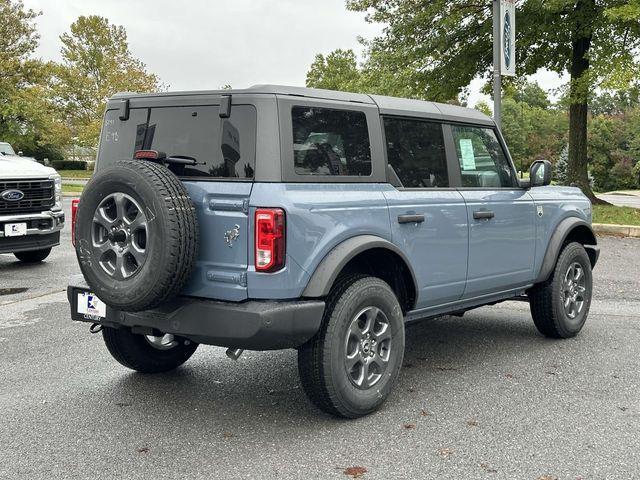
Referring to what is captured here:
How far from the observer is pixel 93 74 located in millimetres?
47438

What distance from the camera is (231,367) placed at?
16.4 ft

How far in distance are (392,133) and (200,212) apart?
1.41 m

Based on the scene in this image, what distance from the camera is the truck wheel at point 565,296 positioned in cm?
564

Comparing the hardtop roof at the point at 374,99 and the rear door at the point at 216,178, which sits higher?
the hardtop roof at the point at 374,99

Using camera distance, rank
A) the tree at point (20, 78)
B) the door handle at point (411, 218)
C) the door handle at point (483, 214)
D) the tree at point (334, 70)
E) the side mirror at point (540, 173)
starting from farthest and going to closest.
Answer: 1. the tree at point (334, 70)
2. the tree at point (20, 78)
3. the side mirror at point (540, 173)
4. the door handle at point (483, 214)
5. the door handle at point (411, 218)

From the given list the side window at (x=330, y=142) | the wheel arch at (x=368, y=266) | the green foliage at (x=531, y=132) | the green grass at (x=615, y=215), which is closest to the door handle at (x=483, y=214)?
the wheel arch at (x=368, y=266)

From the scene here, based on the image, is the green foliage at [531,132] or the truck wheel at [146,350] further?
the green foliage at [531,132]

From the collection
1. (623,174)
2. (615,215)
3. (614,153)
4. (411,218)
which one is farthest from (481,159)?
(614,153)

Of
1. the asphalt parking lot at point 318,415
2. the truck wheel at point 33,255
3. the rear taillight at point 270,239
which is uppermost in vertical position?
the rear taillight at point 270,239

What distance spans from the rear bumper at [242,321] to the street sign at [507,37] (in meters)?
9.71

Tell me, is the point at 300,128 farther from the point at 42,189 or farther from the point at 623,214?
the point at 623,214

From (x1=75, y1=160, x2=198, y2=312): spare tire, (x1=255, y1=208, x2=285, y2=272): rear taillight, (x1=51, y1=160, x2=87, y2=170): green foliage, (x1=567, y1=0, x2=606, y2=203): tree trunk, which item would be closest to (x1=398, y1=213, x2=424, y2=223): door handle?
(x1=255, y1=208, x2=285, y2=272): rear taillight

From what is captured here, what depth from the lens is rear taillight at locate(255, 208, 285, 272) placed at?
349cm

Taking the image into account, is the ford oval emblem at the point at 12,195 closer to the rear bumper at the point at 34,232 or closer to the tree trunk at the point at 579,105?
the rear bumper at the point at 34,232
